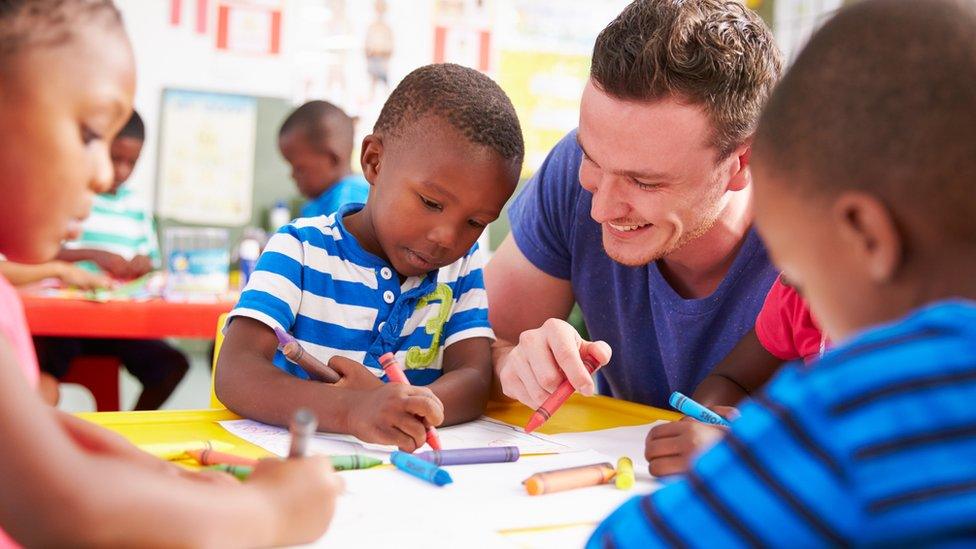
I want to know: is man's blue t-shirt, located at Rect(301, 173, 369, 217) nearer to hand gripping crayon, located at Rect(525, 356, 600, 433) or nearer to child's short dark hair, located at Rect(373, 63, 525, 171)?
child's short dark hair, located at Rect(373, 63, 525, 171)

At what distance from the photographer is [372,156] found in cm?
126

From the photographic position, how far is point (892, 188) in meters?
0.46

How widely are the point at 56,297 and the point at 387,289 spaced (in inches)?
52.4

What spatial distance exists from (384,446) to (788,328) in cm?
50

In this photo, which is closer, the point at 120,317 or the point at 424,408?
the point at 424,408

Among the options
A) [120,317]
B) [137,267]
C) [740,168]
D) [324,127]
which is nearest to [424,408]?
[740,168]

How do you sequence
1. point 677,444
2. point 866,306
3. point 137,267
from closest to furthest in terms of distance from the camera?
point 866,306, point 677,444, point 137,267

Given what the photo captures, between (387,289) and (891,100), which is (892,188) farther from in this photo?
(387,289)

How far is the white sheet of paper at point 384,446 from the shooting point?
3.01 ft

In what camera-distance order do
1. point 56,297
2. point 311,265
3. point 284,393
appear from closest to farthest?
1. point 284,393
2. point 311,265
3. point 56,297

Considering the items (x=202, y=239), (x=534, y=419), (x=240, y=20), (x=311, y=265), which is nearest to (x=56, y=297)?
(x=202, y=239)

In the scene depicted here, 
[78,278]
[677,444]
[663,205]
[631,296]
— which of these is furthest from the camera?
[78,278]

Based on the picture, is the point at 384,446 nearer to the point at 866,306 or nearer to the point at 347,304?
the point at 347,304

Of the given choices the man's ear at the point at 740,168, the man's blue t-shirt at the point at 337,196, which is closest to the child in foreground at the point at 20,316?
the man's ear at the point at 740,168
